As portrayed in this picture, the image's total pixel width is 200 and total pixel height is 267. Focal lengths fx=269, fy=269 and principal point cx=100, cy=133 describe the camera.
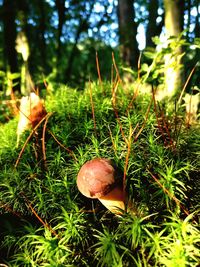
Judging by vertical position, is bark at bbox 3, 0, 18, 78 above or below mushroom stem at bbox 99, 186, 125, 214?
above

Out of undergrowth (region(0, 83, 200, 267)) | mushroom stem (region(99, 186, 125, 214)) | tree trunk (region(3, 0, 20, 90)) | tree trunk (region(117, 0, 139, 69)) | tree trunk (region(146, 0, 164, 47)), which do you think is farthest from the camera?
tree trunk (region(3, 0, 20, 90))

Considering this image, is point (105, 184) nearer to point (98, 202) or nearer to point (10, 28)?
point (98, 202)

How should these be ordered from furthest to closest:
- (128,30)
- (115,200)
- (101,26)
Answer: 1. (101,26)
2. (128,30)
3. (115,200)

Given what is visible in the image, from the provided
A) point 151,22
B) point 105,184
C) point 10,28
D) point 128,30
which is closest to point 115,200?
point 105,184

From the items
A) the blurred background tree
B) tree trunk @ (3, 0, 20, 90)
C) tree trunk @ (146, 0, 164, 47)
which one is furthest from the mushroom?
tree trunk @ (3, 0, 20, 90)

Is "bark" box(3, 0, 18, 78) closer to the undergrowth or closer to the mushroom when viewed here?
the undergrowth

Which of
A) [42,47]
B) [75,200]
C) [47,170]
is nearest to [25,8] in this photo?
[42,47]

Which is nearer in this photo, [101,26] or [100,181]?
[100,181]
